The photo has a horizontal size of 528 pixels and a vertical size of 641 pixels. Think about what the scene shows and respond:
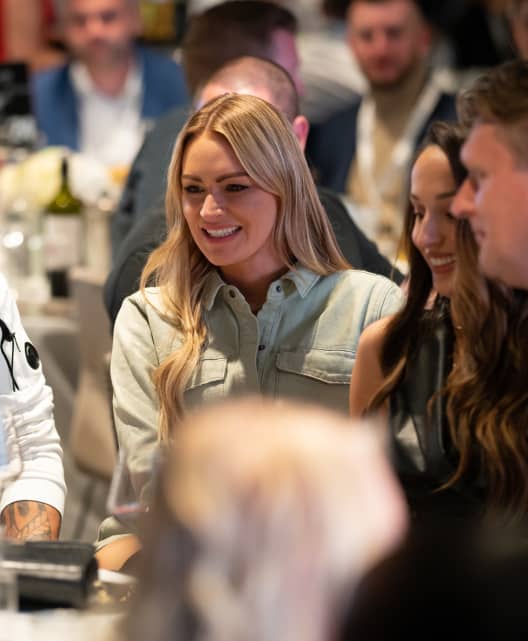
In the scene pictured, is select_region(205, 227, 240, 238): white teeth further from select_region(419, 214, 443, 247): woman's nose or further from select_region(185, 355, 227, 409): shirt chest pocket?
select_region(419, 214, 443, 247): woman's nose

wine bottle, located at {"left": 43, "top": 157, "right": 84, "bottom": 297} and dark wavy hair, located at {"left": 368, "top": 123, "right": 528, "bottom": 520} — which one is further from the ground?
dark wavy hair, located at {"left": 368, "top": 123, "right": 528, "bottom": 520}

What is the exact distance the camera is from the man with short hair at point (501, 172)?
1.53m

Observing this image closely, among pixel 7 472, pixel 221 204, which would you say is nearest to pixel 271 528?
pixel 7 472

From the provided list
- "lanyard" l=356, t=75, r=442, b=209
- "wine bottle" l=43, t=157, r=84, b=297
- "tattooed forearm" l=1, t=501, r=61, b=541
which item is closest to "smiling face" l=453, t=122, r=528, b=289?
"tattooed forearm" l=1, t=501, r=61, b=541

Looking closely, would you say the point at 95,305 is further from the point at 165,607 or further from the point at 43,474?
the point at 165,607

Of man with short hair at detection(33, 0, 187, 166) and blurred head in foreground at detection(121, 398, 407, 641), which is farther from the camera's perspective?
man with short hair at detection(33, 0, 187, 166)

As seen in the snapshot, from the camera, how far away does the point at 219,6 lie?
10.7ft

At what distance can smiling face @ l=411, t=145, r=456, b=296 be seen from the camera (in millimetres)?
1845

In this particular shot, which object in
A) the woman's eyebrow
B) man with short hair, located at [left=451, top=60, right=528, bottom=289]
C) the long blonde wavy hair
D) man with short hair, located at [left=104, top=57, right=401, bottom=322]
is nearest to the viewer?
man with short hair, located at [left=451, top=60, right=528, bottom=289]

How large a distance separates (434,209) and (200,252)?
1.56ft

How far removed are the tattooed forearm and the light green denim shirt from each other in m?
0.21

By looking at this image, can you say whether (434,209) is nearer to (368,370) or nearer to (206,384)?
(368,370)

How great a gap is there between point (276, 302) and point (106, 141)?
3375 millimetres

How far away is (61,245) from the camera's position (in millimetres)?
3697
